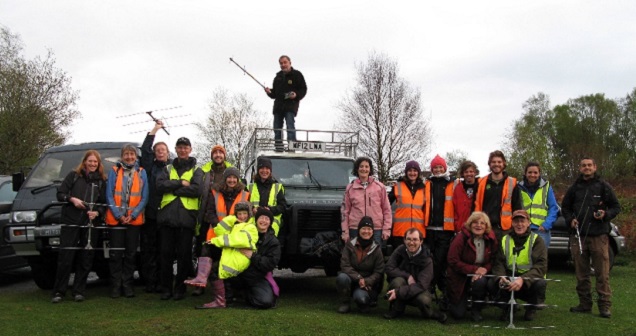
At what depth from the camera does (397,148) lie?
32500 mm

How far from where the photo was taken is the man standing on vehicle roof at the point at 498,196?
7125 mm

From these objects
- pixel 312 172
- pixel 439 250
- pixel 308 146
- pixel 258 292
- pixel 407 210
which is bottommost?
pixel 258 292

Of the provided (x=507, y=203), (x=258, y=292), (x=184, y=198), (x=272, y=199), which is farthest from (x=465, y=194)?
(x=184, y=198)

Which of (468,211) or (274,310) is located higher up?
(468,211)

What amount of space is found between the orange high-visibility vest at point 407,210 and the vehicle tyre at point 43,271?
202 inches

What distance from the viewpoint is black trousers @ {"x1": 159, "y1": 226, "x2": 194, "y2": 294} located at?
772 centimetres

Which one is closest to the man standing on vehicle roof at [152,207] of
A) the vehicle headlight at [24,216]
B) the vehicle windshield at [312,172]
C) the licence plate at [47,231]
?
the licence plate at [47,231]

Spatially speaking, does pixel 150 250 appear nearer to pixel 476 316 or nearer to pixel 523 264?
pixel 476 316

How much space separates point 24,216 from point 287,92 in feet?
17.1

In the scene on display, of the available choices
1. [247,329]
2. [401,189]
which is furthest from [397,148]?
[247,329]

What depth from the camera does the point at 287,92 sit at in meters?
11.3

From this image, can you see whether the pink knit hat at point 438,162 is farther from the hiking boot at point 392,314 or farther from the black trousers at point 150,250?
the black trousers at point 150,250

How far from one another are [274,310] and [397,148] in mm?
26118

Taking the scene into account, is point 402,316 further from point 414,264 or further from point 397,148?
point 397,148
